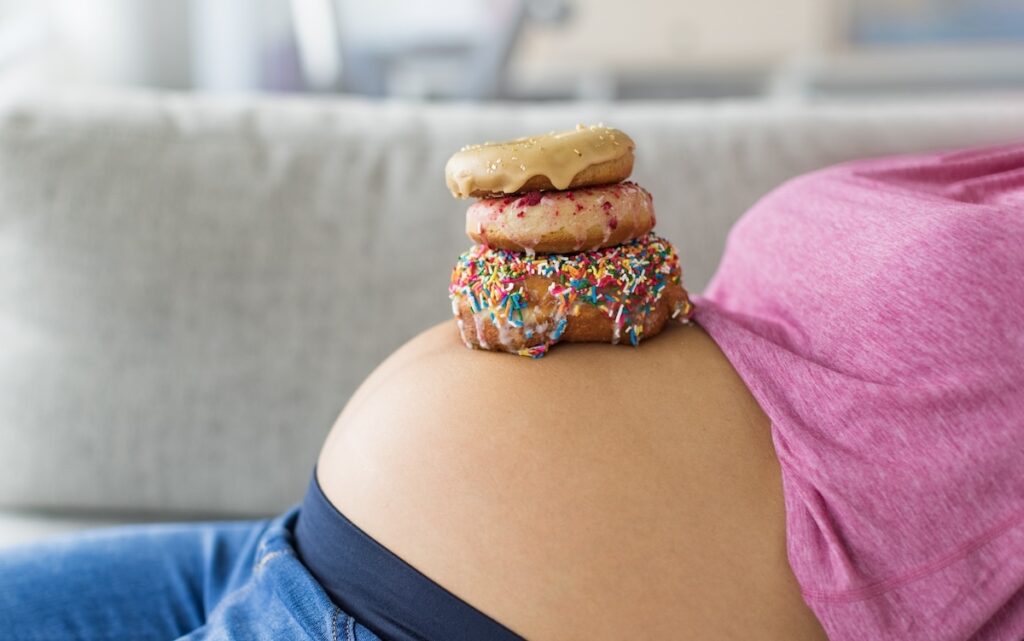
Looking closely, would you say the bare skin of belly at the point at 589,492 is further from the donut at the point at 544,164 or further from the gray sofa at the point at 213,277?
the gray sofa at the point at 213,277

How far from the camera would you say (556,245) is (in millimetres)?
797

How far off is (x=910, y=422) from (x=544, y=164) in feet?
1.15

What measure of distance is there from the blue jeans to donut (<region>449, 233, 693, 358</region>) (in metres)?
0.28

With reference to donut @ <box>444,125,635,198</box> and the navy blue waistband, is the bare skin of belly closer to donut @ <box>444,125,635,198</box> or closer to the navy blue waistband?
the navy blue waistband

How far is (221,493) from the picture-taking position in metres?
1.32

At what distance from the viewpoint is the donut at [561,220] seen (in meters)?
0.79

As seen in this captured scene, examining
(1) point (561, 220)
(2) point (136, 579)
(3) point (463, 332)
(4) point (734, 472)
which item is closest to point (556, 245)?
(1) point (561, 220)

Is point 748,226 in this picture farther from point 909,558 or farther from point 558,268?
point 909,558

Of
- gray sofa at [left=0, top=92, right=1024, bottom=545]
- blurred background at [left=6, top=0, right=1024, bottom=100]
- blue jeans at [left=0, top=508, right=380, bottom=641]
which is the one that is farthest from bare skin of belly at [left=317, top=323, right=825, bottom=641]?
blurred background at [left=6, top=0, right=1024, bottom=100]

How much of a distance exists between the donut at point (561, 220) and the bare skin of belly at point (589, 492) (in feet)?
0.32

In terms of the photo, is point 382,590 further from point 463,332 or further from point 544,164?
point 544,164

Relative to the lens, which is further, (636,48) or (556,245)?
(636,48)

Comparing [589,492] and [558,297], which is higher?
Answer: [558,297]

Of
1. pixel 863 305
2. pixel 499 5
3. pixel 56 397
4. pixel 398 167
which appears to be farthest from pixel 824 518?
pixel 499 5
